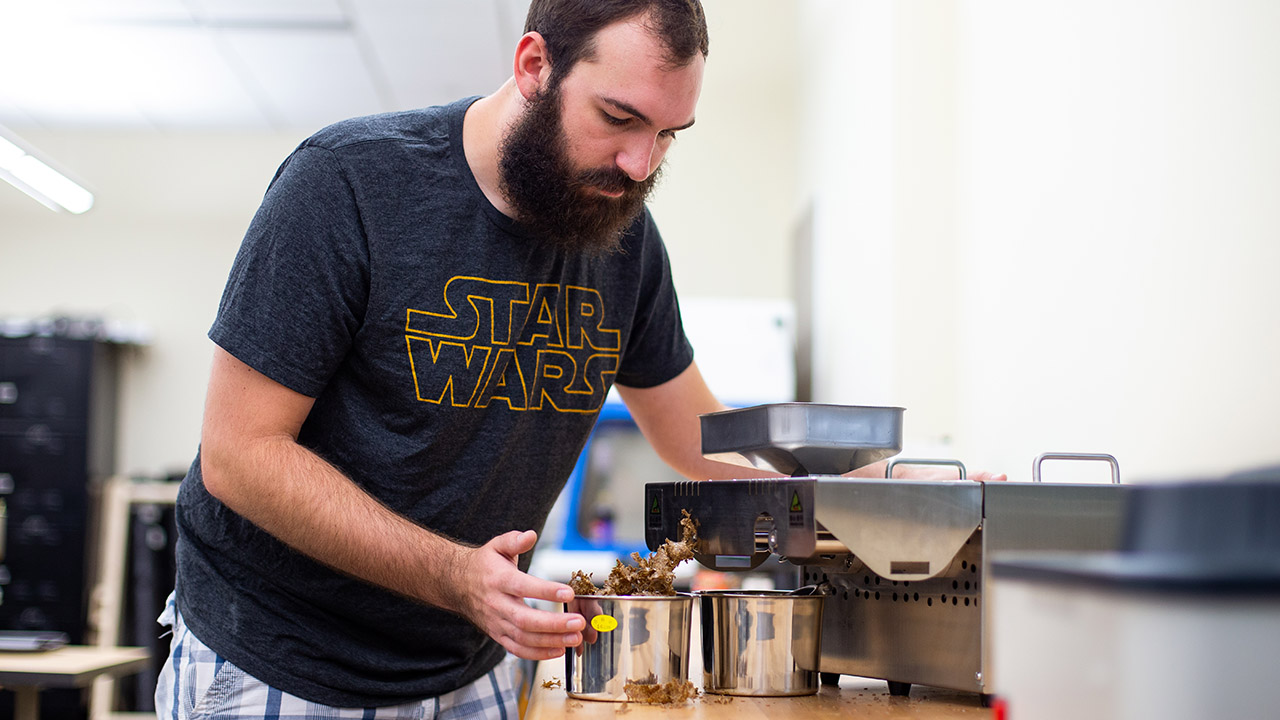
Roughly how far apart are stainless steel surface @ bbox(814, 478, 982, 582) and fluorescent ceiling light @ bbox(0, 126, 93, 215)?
2897mm

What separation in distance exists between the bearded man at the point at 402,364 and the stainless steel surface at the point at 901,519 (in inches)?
15.0

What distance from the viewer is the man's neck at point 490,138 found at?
47.3 inches

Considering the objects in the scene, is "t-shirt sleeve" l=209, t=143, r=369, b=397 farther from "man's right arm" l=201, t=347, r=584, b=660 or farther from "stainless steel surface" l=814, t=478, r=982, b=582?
"stainless steel surface" l=814, t=478, r=982, b=582

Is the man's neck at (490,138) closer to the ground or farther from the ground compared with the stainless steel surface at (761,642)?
farther from the ground

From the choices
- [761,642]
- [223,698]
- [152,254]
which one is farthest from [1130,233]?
[152,254]

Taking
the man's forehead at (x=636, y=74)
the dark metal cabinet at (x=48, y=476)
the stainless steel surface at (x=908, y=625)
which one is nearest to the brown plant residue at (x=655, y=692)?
the stainless steel surface at (x=908, y=625)

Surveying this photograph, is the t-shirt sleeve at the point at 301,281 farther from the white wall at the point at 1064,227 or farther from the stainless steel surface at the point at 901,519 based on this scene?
the white wall at the point at 1064,227

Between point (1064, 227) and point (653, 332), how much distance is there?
698 mm

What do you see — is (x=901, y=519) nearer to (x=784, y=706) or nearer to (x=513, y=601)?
(x=784, y=706)

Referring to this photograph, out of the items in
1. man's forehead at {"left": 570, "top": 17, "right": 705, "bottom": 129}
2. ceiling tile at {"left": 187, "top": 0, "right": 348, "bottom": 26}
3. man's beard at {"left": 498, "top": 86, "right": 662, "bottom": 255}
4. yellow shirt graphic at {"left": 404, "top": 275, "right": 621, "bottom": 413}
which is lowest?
yellow shirt graphic at {"left": 404, "top": 275, "right": 621, "bottom": 413}

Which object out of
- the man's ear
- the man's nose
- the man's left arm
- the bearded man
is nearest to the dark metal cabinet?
the bearded man

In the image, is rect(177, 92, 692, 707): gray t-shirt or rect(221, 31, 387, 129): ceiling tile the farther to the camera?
rect(221, 31, 387, 129): ceiling tile

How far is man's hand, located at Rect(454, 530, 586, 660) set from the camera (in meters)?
0.83

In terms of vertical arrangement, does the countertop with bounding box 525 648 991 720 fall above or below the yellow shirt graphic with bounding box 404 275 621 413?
below
